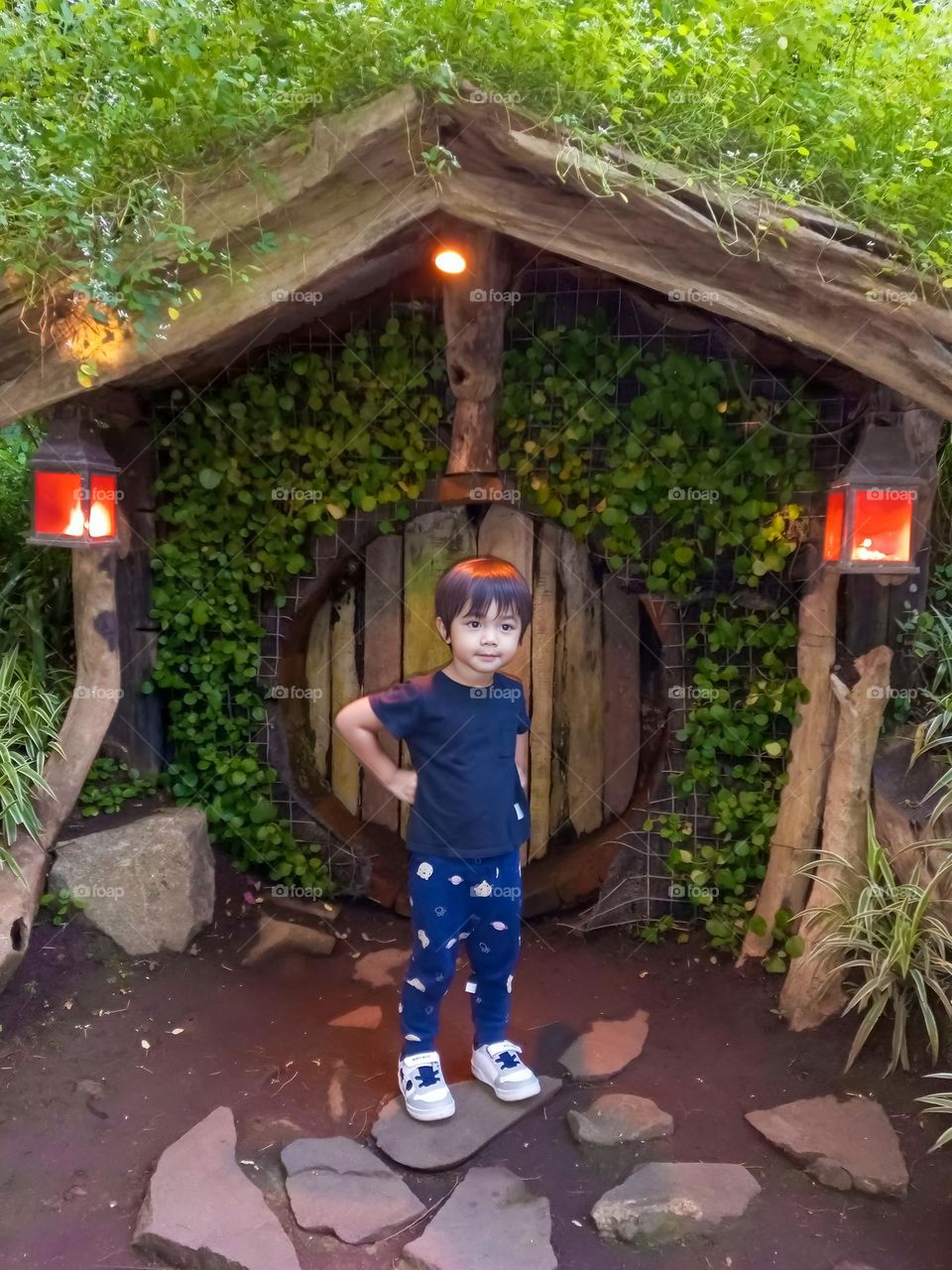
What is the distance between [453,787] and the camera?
2379 millimetres

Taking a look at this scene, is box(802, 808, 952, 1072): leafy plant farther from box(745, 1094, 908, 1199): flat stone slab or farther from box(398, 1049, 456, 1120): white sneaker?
box(398, 1049, 456, 1120): white sneaker

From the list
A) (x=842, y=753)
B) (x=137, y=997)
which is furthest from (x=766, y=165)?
(x=137, y=997)

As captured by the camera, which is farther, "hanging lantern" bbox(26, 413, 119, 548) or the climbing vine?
the climbing vine

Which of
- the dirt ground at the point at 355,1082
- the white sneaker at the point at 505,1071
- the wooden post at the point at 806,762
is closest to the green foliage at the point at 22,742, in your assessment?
the dirt ground at the point at 355,1082

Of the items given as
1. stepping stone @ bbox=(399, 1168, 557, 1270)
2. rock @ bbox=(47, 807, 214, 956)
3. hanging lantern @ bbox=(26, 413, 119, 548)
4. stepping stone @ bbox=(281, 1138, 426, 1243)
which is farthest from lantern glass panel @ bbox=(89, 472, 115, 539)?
stepping stone @ bbox=(399, 1168, 557, 1270)

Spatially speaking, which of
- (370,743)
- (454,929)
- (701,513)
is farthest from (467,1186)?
(701,513)

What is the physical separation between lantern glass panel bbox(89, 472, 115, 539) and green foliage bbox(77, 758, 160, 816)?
94 cm

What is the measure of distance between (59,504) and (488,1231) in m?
2.32

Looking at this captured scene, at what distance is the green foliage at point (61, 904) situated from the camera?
2978mm

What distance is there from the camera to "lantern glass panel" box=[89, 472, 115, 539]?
2.85 metres

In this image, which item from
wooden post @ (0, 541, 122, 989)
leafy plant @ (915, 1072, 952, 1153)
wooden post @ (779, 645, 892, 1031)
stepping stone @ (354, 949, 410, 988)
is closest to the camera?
leafy plant @ (915, 1072, 952, 1153)

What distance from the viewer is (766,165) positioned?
7.88ft

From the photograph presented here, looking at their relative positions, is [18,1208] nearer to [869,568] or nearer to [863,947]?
[863,947]

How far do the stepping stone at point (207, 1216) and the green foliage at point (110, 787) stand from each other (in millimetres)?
1327
